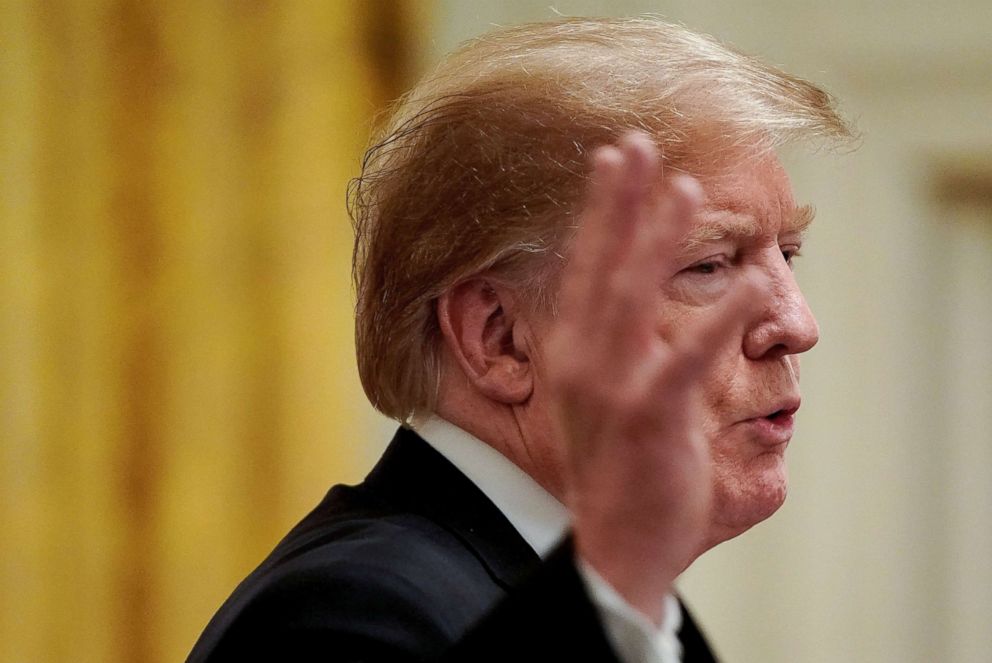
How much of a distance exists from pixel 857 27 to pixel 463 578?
11.6 ft

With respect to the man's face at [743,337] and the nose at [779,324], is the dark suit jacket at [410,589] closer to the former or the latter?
the man's face at [743,337]

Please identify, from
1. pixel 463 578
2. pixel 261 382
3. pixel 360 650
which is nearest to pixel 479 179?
pixel 463 578

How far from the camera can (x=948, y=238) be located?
4867 millimetres

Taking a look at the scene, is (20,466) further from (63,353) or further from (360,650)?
(360,650)

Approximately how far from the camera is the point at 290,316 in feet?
14.4

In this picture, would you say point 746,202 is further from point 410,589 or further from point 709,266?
point 410,589

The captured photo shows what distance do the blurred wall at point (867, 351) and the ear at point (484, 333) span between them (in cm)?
283

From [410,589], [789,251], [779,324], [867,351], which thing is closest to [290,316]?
[867,351]

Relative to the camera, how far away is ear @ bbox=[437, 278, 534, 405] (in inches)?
74.5

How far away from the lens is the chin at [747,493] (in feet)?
6.23

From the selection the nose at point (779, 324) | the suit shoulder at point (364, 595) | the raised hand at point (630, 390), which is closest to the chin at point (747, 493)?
the nose at point (779, 324)

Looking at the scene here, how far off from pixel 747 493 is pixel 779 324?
24 centimetres

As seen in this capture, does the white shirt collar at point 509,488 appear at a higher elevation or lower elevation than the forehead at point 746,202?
lower

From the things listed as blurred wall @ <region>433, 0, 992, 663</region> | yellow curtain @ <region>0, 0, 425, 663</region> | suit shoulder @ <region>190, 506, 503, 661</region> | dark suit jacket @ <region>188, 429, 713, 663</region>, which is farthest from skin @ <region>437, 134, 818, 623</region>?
blurred wall @ <region>433, 0, 992, 663</region>
